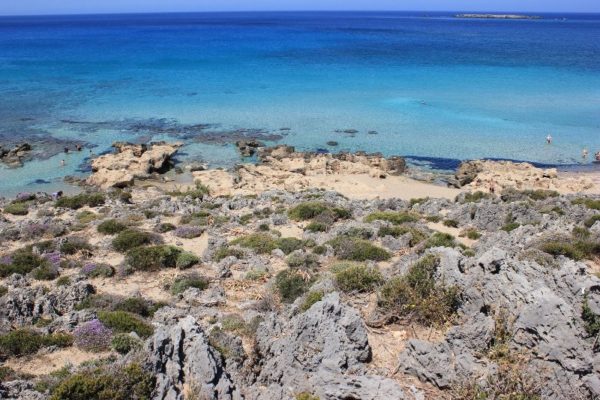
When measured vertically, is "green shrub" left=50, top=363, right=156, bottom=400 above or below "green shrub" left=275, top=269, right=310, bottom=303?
above

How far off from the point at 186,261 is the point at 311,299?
767 centimetres

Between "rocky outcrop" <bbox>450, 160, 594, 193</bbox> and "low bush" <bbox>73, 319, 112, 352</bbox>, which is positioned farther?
"rocky outcrop" <bbox>450, 160, 594, 193</bbox>

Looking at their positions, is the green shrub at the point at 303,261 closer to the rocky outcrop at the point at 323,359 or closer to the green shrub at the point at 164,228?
the green shrub at the point at 164,228

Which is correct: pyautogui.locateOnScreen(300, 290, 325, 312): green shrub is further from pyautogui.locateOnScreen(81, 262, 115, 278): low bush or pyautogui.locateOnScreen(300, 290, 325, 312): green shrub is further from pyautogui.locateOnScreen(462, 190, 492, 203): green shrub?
pyautogui.locateOnScreen(462, 190, 492, 203): green shrub

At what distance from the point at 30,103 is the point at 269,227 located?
49.4 metres

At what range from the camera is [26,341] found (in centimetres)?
1217

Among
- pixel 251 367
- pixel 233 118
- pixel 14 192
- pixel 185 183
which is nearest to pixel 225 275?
pixel 251 367

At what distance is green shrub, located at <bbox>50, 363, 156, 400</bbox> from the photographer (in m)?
7.77

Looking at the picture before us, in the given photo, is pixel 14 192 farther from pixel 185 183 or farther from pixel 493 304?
pixel 493 304

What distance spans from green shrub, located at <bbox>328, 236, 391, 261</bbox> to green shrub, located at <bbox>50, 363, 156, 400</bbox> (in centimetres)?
1052

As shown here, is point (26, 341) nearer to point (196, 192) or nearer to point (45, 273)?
point (45, 273)

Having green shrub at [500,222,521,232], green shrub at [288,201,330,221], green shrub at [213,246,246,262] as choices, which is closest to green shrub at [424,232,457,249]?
green shrub at [500,222,521,232]

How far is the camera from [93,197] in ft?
92.4

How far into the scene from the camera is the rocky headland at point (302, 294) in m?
7.98
